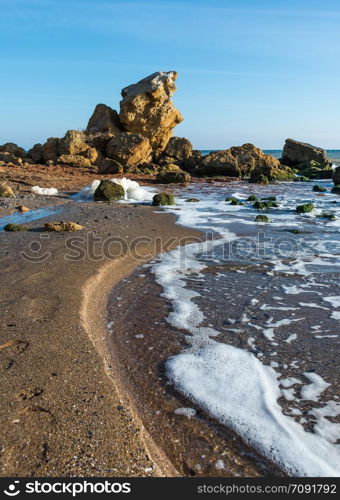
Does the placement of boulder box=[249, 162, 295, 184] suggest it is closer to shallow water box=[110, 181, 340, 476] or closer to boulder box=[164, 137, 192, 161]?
boulder box=[164, 137, 192, 161]

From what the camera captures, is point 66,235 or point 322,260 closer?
point 322,260

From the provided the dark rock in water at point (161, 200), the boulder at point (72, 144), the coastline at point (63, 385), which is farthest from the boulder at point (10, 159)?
the coastline at point (63, 385)

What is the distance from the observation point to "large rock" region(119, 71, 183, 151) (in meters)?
29.0

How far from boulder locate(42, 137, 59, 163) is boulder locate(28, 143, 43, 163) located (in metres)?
0.55

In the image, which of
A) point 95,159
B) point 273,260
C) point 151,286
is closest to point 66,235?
point 151,286

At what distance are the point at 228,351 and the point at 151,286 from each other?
2200 millimetres

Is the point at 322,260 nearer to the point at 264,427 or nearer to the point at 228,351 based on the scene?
the point at 228,351

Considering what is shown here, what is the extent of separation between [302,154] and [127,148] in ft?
63.7

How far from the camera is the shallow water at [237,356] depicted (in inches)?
112

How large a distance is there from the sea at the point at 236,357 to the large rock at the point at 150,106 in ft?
76.4

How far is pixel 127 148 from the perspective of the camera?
26234 mm

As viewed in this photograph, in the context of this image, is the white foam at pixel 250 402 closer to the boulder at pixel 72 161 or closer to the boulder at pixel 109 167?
the boulder at pixel 109 167
